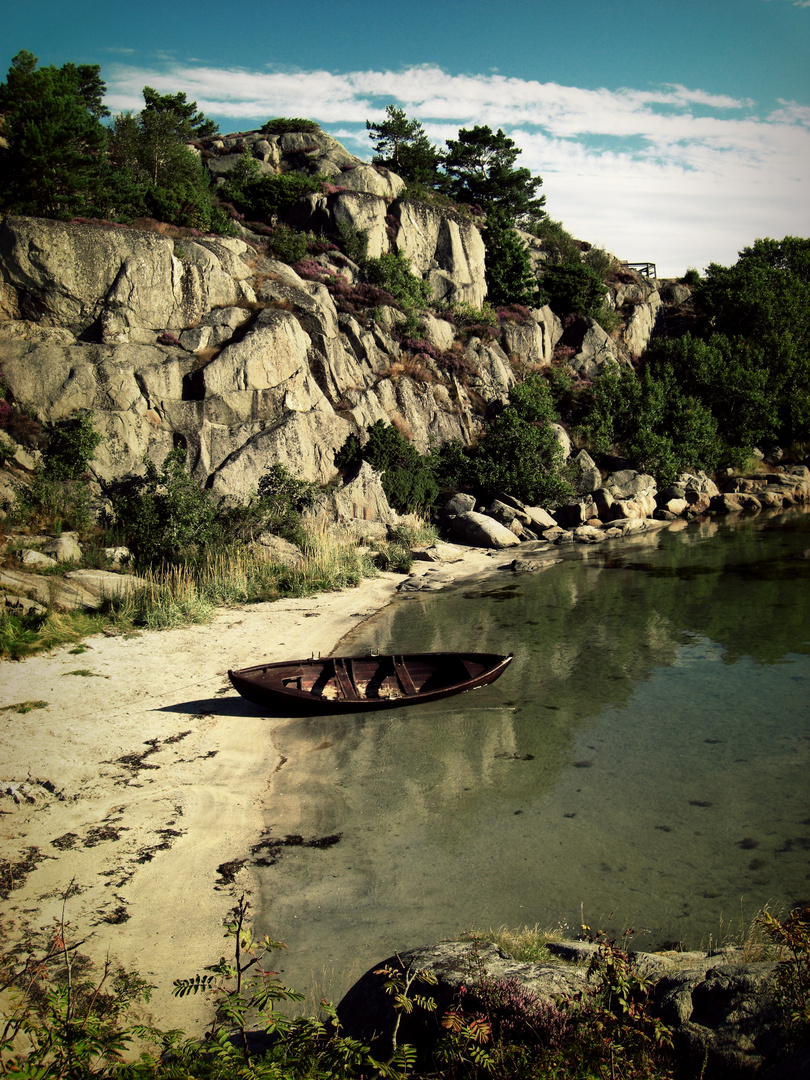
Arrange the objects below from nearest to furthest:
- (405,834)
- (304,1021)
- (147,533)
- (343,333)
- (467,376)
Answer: (304,1021)
(405,834)
(147,533)
(343,333)
(467,376)

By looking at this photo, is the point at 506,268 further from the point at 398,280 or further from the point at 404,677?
the point at 404,677

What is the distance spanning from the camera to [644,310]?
168ft

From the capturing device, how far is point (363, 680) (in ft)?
40.5

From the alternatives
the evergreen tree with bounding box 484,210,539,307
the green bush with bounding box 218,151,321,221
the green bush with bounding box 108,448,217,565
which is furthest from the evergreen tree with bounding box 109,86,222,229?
the evergreen tree with bounding box 484,210,539,307

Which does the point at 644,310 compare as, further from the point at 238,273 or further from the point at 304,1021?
the point at 304,1021

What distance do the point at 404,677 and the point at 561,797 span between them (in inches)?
159

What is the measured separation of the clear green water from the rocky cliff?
1277 centimetres

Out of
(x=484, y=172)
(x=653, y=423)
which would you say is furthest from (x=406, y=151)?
(x=653, y=423)

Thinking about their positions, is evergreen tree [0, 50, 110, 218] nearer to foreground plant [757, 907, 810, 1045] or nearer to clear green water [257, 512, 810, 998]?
clear green water [257, 512, 810, 998]

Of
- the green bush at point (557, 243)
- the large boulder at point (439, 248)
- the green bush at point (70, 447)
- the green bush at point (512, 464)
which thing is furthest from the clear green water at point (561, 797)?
the green bush at point (557, 243)

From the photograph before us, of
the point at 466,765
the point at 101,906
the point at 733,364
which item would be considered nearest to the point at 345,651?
the point at 466,765

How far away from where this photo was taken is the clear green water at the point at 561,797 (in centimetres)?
642

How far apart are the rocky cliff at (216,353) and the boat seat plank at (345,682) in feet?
45.4

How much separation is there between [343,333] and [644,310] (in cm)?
3000
